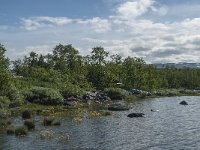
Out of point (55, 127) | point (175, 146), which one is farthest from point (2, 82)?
point (175, 146)

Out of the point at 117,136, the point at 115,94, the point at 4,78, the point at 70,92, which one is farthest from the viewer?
the point at 115,94

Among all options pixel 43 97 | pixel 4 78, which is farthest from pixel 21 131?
pixel 43 97

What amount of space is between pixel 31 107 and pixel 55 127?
1337 inches

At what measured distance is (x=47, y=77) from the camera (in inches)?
6088

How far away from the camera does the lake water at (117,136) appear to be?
4578 centimetres

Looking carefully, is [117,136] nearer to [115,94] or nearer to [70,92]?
[70,92]

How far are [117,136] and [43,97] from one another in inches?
2192

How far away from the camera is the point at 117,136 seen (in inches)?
2090

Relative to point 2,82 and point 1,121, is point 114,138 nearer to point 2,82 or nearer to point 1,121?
point 1,121

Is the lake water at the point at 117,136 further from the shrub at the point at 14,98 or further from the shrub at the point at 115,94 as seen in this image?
the shrub at the point at 115,94

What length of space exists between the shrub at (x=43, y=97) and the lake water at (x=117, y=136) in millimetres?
33325

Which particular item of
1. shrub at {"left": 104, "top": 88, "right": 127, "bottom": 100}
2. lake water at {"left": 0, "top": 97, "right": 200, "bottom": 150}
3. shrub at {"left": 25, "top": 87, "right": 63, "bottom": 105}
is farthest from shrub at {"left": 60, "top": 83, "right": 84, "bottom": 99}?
lake water at {"left": 0, "top": 97, "right": 200, "bottom": 150}

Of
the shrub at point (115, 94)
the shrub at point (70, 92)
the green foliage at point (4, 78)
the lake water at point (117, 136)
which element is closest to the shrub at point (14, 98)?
the green foliage at point (4, 78)

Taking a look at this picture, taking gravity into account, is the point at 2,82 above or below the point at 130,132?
above
